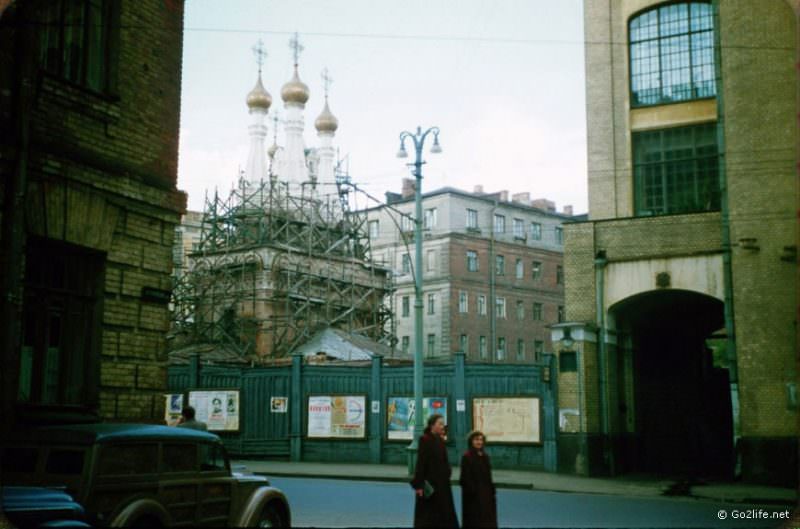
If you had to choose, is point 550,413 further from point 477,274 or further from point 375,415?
point 477,274

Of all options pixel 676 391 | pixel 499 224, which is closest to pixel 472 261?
pixel 499 224

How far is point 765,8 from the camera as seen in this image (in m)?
23.6

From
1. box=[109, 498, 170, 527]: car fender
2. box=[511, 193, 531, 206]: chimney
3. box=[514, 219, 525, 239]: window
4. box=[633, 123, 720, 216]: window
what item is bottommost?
box=[109, 498, 170, 527]: car fender

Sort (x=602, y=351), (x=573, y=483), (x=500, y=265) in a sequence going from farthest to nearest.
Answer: (x=500, y=265), (x=602, y=351), (x=573, y=483)

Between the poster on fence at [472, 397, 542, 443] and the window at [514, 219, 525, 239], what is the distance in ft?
162

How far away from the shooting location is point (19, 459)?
865 cm

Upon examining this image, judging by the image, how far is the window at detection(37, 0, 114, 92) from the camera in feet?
40.7

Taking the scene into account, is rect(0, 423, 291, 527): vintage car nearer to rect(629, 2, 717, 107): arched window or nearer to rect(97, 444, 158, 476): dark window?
rect(97, 444, 158, 476): dark window

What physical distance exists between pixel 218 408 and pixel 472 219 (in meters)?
44.7

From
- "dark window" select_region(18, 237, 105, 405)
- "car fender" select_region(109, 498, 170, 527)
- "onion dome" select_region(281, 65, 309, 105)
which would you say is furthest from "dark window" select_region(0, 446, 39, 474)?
"onion dome" select_region(281, 65, 309, 105)

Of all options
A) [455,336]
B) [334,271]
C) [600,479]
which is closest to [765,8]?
[600,479]

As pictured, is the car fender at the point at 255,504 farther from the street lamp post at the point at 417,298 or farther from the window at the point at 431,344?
the window at the point at 431,344

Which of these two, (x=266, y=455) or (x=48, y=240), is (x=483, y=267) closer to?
(x=266, y=455)

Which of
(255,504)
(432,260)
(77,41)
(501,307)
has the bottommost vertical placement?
(255,504)
